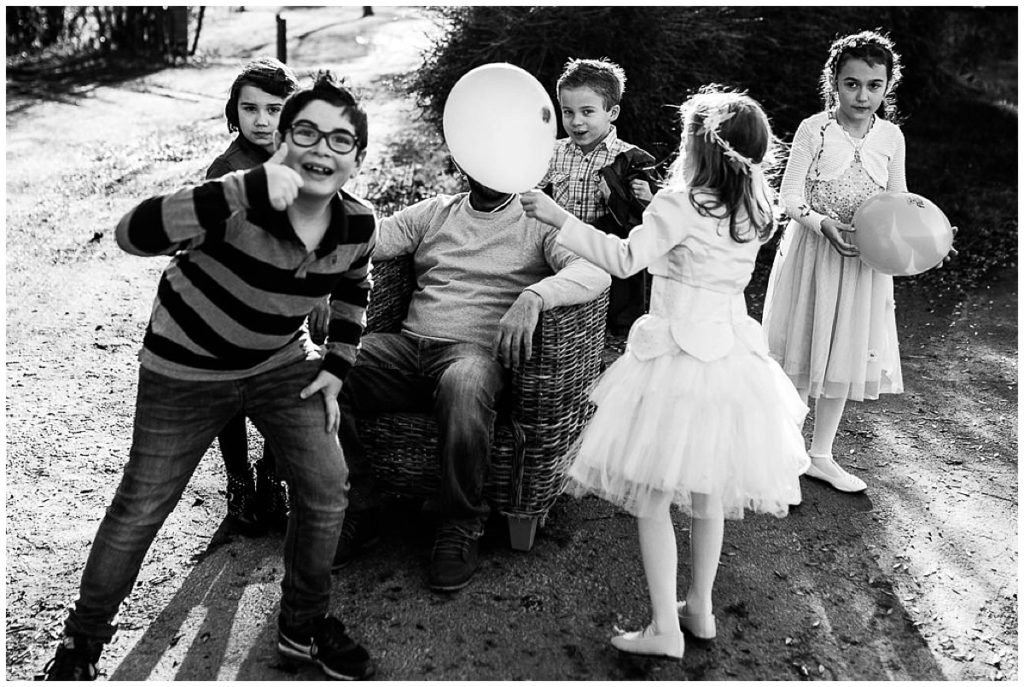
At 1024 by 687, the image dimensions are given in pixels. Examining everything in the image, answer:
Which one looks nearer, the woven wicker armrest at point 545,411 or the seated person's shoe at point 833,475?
the woven wicker armrest at point 545,411

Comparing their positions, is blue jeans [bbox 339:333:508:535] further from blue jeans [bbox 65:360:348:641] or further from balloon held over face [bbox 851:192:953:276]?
balloon held over face [bbox 851:192:953:276]

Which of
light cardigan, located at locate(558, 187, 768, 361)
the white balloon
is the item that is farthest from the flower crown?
the white balloon

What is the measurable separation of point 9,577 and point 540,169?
5.96ft

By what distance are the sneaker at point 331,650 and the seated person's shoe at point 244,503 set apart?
628 millimetres

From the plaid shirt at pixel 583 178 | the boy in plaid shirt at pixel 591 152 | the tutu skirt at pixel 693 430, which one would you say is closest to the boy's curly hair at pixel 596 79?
the boy in plaid shirt at pixel 591 152

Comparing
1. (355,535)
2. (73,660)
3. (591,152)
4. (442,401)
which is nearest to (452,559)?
(355,535)

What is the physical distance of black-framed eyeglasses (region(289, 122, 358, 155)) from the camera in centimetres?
211

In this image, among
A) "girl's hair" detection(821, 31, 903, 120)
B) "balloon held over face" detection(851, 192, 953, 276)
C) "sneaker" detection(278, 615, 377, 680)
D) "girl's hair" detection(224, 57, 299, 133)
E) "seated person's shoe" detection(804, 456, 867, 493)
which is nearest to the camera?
"sneaker" detection(278, 615, 377, 680)

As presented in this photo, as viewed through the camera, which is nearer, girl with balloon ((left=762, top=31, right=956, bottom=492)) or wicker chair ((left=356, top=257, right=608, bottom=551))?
wicker chair ((left=356, top=257, right=608, bottom=551))

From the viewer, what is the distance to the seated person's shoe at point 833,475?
3352mm

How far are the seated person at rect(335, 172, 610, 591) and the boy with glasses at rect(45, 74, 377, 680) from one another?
441mm

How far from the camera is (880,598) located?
276cm

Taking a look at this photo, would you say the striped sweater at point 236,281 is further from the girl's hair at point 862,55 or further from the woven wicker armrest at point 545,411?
the girl's hair at point 862,55

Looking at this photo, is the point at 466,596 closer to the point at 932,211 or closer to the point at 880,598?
the point at 880,598
